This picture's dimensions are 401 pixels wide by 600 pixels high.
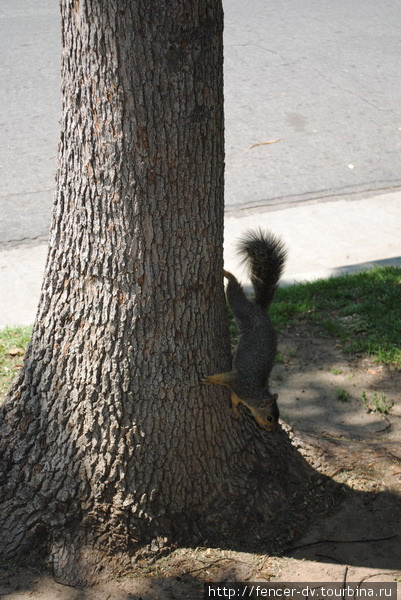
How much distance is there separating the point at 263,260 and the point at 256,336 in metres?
0.38

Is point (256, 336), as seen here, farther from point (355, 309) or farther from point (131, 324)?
point (355, 309)

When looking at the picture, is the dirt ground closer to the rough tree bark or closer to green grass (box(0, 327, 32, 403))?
the rough tree bark

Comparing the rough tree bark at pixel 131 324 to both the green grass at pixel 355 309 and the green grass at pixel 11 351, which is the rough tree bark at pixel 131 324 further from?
the green grass at pixel 355 309

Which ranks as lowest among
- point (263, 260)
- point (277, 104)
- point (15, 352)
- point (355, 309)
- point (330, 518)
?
point (330, 518)

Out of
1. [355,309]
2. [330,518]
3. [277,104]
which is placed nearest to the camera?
[330,518]

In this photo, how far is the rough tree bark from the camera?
7.87 feet

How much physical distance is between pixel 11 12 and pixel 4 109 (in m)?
2.98

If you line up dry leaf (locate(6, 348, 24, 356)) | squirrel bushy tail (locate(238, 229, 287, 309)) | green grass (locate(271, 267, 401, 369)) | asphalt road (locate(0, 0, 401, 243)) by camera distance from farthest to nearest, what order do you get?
asphalt road (locate(0, 0, 401, 243))
green grass (locate(271, 267, 401, 369))
dry leaf (locate(6, 348, 24, 356))
squirrel bushy tail (locate(238, 229, 287, 309))

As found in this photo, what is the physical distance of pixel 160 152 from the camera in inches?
97.0

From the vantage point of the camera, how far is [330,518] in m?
3.04

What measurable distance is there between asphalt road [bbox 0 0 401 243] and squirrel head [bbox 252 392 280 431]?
2961mm

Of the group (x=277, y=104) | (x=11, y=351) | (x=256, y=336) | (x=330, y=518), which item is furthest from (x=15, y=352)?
(x=277, y=104)

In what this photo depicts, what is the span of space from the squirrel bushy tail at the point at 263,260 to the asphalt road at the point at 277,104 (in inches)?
92.0

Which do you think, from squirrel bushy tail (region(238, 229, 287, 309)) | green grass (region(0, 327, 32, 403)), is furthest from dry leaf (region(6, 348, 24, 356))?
squirrel bushy tail (region(238, 229, 287, 309))
